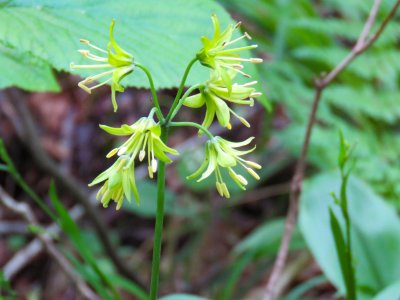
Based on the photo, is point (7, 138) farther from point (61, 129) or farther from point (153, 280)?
point (153, 280)

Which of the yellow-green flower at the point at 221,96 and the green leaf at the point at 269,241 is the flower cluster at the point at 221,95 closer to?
the yellow-green flower at the point at 221,96

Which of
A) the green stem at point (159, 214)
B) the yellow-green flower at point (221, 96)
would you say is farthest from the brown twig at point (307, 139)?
the yellow-green flower at point (221, 96)

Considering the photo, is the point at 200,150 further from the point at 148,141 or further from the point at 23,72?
the point at 148,141

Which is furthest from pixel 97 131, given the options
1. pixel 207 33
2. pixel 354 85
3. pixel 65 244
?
pixel 207 33

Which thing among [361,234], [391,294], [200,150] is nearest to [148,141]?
[391,294]

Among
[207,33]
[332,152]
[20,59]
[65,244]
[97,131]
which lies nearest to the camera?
[207,33]

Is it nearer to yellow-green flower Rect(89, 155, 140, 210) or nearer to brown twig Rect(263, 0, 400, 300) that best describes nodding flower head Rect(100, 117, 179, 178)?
yellow-green flower Rect(89, 155, 140, 210)
